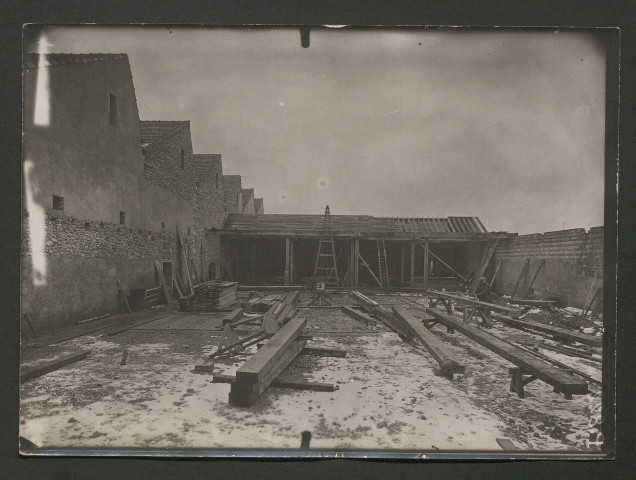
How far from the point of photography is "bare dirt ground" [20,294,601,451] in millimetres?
3430

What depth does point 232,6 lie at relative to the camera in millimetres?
3650

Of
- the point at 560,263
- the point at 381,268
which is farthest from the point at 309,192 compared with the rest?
the point at 381,268

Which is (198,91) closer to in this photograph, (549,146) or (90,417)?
(90,417)

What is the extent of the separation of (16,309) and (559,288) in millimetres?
15170

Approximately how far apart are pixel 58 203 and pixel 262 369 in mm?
6286

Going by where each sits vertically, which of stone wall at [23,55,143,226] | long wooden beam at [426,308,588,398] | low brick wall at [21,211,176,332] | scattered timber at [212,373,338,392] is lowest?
scattered timber at [212,373,338,392]

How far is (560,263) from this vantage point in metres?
12.5

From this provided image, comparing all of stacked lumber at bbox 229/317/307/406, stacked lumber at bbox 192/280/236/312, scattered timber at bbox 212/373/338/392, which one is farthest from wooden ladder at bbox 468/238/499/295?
scattered timber at bbox 212/373/338/392

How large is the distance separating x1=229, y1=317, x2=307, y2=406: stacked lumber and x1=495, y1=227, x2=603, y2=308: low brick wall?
9022 millimetres

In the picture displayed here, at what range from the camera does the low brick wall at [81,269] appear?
6629mm

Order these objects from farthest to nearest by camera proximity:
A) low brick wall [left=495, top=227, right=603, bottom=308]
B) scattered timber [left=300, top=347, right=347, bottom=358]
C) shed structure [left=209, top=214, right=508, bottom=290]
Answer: shed structure [left=209, top=214, right=508, bottom=290], low brick wall [left=495, top=227, right=603, bottom=308], scattered timber [left=300, top=347, right=347, bottom=358]

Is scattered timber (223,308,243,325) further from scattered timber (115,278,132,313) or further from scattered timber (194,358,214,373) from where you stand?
scattered timber (115,278,132,313)

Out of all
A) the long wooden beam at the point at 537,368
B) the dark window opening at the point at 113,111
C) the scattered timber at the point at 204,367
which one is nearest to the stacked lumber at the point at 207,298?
the dark window opening at the point at 113,111

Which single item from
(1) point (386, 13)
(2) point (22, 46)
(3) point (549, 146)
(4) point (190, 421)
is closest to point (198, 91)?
(2) point (22, 46)
